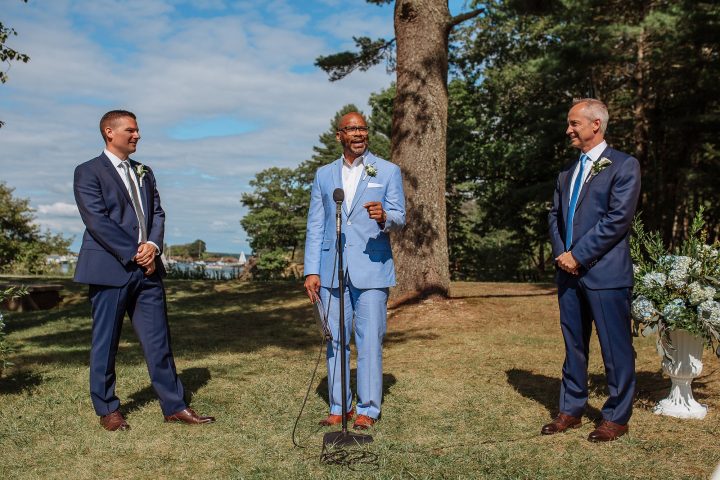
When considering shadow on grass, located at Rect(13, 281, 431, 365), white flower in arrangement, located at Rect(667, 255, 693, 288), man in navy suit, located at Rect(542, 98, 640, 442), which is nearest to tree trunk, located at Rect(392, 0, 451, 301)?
shadow on grass, located at Rect(13, 281, 431, 365)

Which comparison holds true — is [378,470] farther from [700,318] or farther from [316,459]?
[700,318]

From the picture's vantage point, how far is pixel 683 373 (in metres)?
5.94

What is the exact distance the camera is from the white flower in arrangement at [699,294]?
5.71 m

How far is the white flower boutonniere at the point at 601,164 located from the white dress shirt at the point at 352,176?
6.00 feet

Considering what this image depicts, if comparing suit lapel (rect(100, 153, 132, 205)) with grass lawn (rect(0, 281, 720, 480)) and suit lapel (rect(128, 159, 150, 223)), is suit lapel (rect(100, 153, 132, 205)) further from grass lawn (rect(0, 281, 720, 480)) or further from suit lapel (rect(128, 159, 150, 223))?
grass lawn (rect(0, 281, 720, 480))

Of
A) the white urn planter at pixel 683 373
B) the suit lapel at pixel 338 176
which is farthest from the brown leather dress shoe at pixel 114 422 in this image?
the white urn planter at pixel 683 373

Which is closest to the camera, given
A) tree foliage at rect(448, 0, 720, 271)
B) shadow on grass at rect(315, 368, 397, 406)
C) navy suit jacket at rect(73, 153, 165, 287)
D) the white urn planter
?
navy suit jacket at rect(73, 153, 165, 287)

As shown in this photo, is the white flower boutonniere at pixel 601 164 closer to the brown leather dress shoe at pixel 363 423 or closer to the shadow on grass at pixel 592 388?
the shadow on grass at pixel 592 388

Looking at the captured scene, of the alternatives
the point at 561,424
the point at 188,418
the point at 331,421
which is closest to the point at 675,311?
the point at 561,424

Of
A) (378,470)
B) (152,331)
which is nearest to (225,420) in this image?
(152,331)

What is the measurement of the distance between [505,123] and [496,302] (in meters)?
20.4

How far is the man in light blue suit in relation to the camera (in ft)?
18.0

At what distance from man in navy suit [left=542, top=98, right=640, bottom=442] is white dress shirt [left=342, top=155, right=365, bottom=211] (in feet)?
5.59

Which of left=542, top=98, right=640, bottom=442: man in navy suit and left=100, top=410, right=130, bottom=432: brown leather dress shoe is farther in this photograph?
left=100, top=410, right=130, bottom=432: brown leather dress shoe
